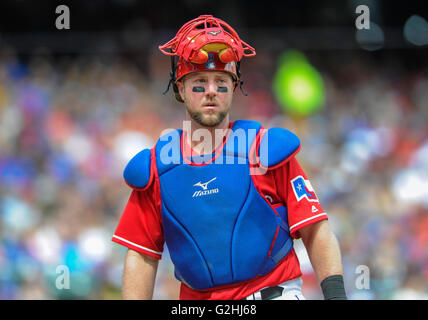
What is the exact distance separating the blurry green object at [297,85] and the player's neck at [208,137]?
4.65 metres

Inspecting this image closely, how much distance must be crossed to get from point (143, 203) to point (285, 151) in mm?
645

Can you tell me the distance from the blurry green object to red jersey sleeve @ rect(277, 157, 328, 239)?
469 centimetres

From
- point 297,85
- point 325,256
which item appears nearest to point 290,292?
point 325,256

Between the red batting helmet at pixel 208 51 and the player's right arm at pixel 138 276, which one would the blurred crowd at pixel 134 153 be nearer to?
the player's right arm at pixel 138 276

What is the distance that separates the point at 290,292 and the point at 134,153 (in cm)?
413

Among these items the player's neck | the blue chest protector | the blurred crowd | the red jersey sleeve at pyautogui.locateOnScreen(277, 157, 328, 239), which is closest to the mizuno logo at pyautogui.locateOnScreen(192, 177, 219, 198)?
the blue chest protector

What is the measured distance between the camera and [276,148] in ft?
8.45

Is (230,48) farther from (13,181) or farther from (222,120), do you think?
(13,181)

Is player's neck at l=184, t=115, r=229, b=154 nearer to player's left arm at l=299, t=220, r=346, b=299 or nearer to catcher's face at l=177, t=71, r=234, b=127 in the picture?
catcher's face at l=177, t=71, r=234, b=127

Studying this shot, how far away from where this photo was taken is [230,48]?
2631 millimetres

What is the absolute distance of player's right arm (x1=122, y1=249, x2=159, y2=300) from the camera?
8.87 feet

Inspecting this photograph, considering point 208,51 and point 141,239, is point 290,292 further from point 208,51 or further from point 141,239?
point 208,51
